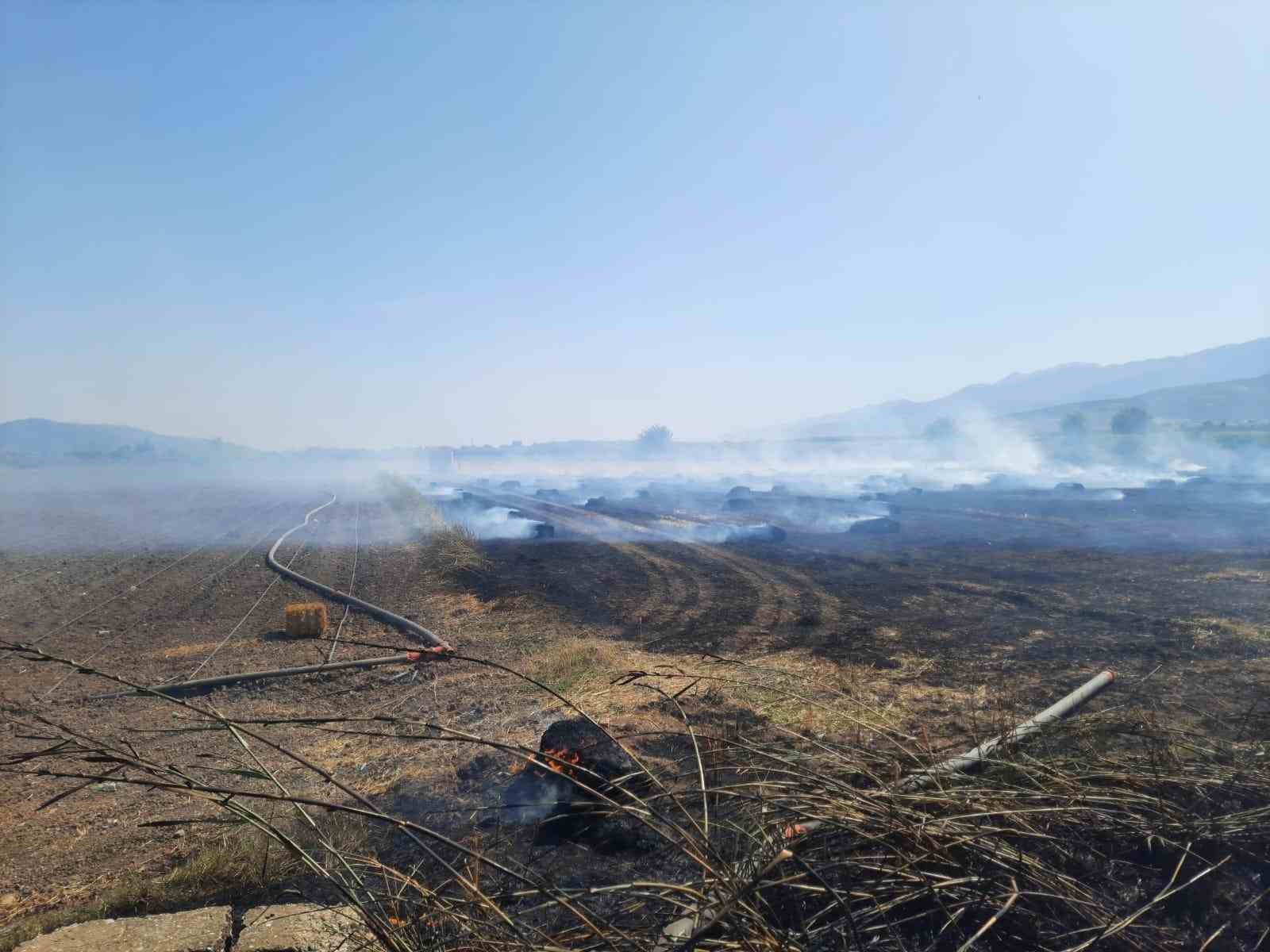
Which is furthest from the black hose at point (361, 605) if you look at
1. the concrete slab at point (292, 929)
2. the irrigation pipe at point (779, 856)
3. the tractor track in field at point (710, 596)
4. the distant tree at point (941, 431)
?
the distant tree at point (941, 431)

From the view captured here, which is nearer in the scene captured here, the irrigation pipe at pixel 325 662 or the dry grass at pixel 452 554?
the irrigation pipe at pixel 325 662

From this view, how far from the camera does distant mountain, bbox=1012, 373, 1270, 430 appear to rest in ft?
393

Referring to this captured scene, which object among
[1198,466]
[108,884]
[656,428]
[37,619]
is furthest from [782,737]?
[656,428]

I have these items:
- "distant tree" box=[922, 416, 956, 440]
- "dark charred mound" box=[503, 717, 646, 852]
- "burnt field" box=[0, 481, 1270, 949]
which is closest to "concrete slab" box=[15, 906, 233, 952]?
"burnt field" box=[0, 481, 1270, 949]

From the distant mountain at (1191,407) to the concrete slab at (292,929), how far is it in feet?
449

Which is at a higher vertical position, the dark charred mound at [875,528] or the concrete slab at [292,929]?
the concrete slab at [292,929]

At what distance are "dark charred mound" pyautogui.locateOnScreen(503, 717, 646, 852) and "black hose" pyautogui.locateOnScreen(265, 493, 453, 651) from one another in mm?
2995

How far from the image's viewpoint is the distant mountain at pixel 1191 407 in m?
120

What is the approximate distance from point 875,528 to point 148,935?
25327 millimetres

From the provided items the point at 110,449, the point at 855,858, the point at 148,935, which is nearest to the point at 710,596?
the point at 148,935

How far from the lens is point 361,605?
44.9 ft

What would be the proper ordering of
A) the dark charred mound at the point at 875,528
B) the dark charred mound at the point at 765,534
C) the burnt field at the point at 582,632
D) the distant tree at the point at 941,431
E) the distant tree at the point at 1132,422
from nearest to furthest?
the burnt field at the point at 582,632
the dark charred mound at the point at 765,534
the dark charred mound at the point at 875,528
the distant tree at the point at 1132,422
the distant tree at the point at 941,431

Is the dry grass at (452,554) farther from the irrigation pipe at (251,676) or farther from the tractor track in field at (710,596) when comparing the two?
the irrigation pipe at (251,676)

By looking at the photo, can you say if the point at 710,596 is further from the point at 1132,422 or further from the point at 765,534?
the point at 1132,422
